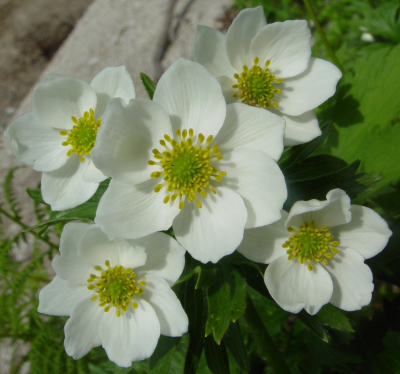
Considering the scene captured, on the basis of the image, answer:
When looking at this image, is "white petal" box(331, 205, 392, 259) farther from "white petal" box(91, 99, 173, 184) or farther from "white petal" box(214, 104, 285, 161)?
"white petal" box(91, 99, 173, 184)

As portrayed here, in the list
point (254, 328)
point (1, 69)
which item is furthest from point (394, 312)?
point (1, 69)

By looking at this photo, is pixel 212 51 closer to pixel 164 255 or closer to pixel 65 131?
pixel 65 131

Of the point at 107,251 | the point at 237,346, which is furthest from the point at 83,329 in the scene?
the point at 237,346

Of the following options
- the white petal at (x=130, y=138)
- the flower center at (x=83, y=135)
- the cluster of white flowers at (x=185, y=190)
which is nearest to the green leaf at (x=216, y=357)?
the cluster of white flowers at (x=185, y=190)

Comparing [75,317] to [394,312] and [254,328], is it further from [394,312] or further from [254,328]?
[394,312]

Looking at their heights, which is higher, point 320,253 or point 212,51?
point 212,51

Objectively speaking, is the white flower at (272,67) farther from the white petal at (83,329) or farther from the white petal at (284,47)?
the white petal at (83,329)
